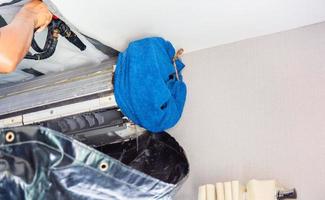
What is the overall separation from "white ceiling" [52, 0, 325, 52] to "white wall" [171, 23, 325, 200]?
8cm

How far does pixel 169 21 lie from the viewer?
1.44m

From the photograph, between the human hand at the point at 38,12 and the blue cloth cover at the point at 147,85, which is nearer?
the human hand at the point at 38,12

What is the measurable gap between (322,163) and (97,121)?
2.93 ft

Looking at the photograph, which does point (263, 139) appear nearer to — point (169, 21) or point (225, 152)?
point (225, 152)

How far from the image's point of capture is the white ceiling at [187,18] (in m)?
1.32

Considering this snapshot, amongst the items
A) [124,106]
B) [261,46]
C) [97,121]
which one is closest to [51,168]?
[124,106]

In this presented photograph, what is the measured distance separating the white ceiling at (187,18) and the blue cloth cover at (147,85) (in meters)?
0.11

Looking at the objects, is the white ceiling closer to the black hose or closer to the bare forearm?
the black hose

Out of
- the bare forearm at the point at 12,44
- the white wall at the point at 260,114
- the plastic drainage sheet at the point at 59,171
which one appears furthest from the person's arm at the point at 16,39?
the white wall at the point at 260,114

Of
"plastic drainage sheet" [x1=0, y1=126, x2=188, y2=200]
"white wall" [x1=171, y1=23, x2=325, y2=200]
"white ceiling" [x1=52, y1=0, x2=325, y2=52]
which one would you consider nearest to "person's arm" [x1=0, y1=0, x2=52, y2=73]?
"white ceiling" [x1=52, y1=0, x2=325, y2=52]

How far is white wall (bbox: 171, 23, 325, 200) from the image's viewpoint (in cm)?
137

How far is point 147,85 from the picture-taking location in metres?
1.30

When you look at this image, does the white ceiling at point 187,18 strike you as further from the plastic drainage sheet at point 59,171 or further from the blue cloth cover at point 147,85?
the plastic drainage sheet at point 59,171

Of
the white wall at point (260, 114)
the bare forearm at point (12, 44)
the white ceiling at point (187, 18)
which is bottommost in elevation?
the white wall at point (260, 114)
